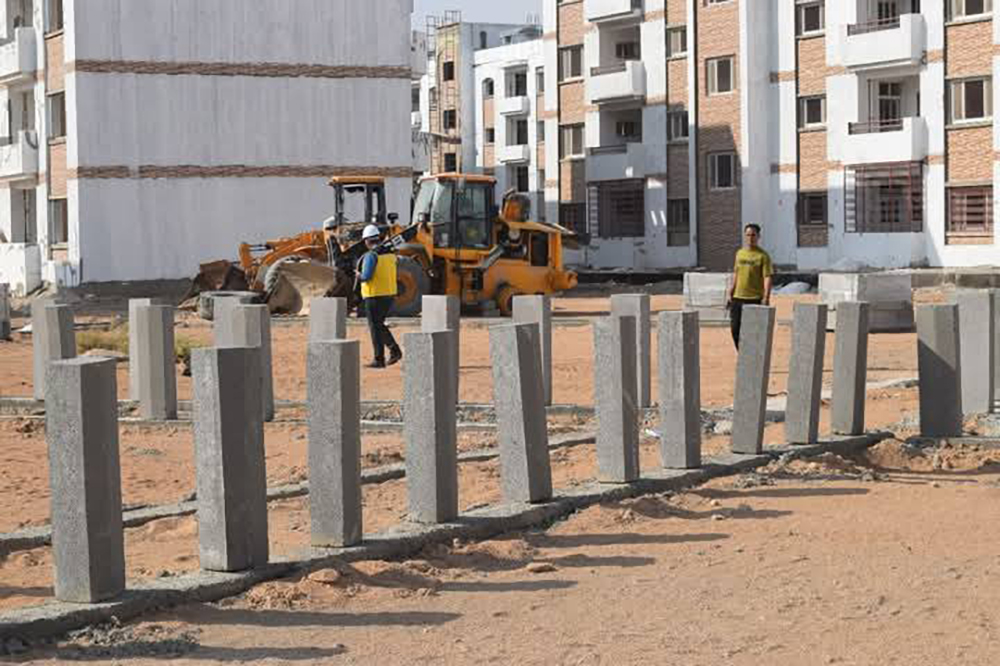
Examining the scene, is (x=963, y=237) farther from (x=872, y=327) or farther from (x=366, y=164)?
(x=872, y=327)

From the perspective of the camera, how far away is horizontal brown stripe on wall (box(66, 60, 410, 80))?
46.3 metres

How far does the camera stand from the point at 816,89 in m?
54.8

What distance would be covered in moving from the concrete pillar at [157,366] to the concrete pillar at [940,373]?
6617 mm

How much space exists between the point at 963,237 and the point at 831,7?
27.3ft

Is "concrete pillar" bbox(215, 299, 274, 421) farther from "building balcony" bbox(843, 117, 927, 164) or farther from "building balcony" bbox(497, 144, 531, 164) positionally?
"building balcony" bbox(497, 144, 531, 164)


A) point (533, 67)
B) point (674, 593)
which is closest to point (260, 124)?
point (533, 67)

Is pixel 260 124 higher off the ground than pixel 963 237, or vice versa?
pixel 260 124

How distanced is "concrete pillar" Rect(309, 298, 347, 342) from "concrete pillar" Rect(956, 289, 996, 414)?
5.28 metres

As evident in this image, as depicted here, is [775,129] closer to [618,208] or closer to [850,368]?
[618,208]

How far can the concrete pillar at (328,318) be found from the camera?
15.9 m

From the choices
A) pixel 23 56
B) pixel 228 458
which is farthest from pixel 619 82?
pixel 228 458

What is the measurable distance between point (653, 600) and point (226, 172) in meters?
40.8

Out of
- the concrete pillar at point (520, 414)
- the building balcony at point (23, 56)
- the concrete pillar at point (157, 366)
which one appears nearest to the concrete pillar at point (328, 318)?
the concrete pillar at point (157, 366)

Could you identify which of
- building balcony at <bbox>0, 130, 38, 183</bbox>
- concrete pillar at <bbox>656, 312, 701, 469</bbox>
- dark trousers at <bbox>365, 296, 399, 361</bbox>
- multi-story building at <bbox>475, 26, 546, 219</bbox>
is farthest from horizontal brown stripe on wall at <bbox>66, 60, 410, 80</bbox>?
concrete pillar at <bbox>656, 312, 701, 469</bbox>
